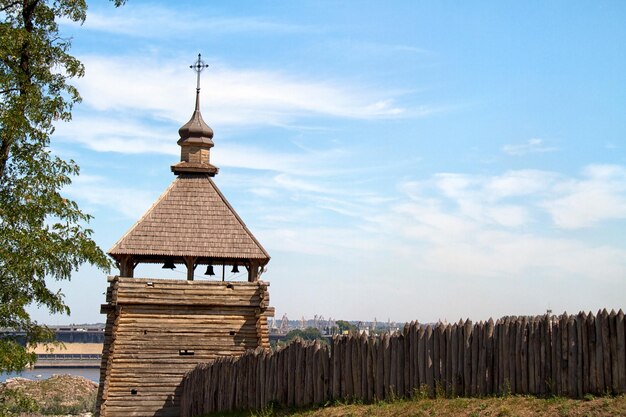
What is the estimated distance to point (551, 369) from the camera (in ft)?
41.5

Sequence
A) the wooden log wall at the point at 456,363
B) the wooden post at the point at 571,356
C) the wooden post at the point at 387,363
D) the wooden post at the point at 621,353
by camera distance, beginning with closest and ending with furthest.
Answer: the wooden post at the point at 621,353 → the wooden log wall at the point at 456,363 → the wooden post at the point at 571,356 → the wooden post at the point at 387,363

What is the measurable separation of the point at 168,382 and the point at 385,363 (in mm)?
9866

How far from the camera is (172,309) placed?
23.6m

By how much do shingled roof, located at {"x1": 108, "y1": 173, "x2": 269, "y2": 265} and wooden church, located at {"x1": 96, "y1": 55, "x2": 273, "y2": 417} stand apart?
28 millimetres

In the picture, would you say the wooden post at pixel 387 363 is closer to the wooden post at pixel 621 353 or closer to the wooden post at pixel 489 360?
the wooden post at pixel 489 360

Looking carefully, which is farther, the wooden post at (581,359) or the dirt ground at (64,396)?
the dirt ground at (64,396)

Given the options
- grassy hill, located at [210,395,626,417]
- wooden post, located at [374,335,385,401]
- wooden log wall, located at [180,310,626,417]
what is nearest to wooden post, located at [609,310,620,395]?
wooden log wall, located at [180,310,626,417]

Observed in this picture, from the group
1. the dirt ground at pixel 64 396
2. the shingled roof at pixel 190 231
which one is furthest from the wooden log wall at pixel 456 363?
the dirt ground at pixel 64 396

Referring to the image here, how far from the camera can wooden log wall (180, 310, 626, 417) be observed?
478 inches

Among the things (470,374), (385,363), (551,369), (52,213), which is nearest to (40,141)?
(52,213)

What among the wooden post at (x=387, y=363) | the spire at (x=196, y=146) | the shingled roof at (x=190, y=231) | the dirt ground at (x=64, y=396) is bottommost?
the dirt ground at (x=64, y=396)

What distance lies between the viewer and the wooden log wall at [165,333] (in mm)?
23016

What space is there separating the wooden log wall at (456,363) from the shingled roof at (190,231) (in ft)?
20.2

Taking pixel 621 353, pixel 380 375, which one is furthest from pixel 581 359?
pixel 380 375
